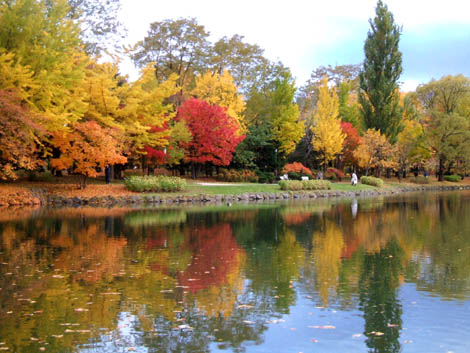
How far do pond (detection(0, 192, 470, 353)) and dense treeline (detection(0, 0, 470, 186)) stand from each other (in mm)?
12882

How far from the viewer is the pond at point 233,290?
243 inches

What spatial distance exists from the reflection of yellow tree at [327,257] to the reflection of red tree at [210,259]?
69.5 inches

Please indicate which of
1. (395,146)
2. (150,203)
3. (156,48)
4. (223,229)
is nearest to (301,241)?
(223,229)

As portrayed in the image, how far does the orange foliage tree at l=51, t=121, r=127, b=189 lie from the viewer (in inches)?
1159

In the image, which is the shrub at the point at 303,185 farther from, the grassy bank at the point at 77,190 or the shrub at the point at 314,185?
the grassy bank at the point at 77,190

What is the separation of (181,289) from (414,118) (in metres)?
56.7

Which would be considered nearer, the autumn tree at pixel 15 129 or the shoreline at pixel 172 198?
the autumn tree at pixel 15 129

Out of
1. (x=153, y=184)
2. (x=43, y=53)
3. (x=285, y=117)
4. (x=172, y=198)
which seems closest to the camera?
(x=43, y=53)

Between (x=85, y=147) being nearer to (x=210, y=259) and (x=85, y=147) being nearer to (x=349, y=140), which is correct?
(x=210, y=259)

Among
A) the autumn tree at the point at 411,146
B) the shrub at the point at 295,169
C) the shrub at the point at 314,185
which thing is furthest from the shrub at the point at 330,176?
the shrub at the point at 314,185

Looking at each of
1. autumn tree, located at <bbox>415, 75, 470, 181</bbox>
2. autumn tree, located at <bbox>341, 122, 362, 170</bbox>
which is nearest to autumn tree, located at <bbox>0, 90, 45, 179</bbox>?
autumn tree, located at <bbox>341, 122, 362, 170</bbox>

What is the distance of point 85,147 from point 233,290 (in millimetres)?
22886

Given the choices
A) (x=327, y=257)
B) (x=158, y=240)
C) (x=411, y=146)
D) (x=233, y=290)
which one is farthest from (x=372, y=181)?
(x=233, y=290)

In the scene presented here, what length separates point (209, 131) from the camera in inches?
1591
